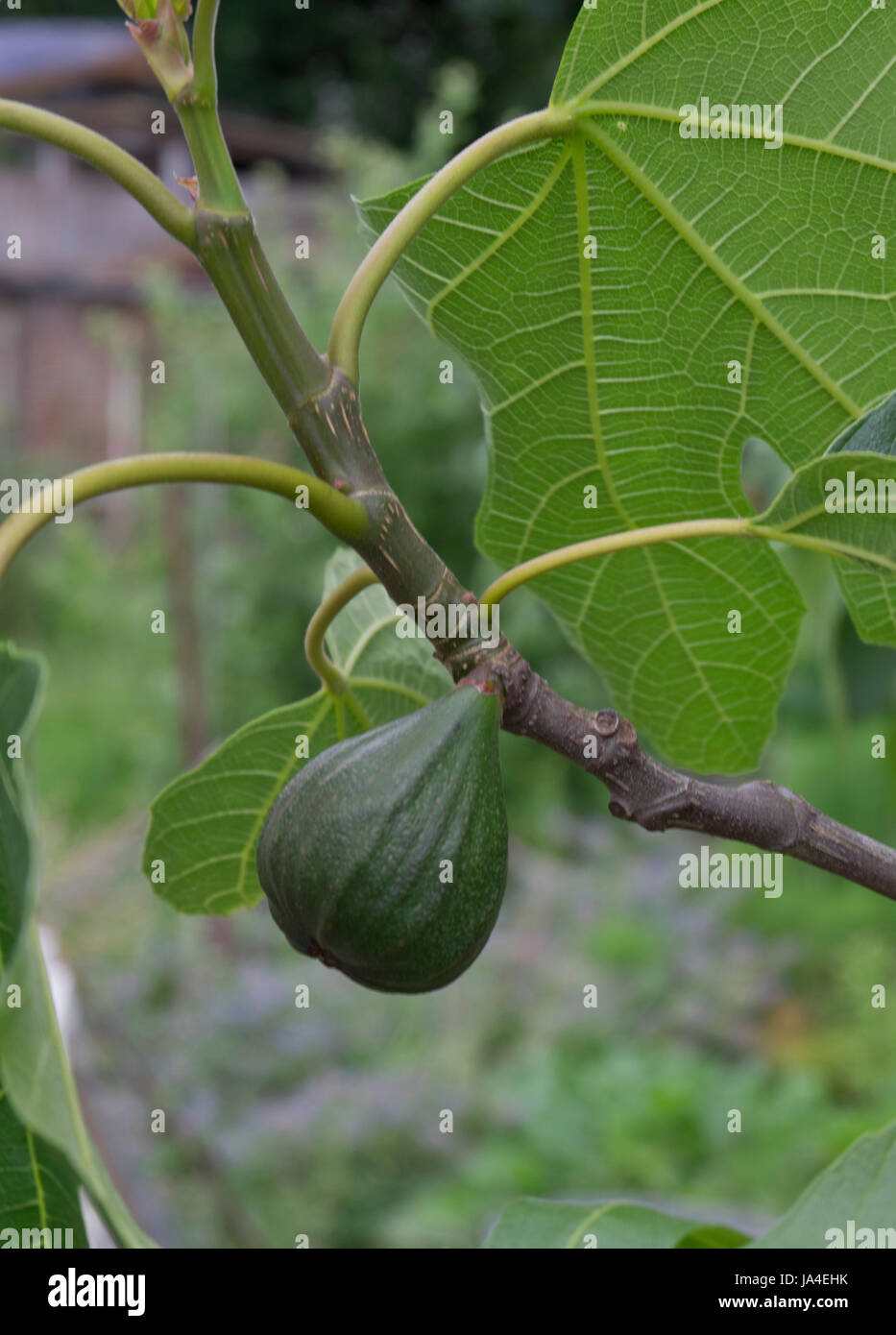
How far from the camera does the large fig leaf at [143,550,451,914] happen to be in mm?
919

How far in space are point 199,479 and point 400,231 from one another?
18 centimetres

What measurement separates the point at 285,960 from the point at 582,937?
3.21 ft

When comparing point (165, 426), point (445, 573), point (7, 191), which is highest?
point (7, 191)

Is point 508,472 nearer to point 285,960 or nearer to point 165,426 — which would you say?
point 285,960

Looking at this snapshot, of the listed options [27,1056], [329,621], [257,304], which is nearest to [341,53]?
[329,621]

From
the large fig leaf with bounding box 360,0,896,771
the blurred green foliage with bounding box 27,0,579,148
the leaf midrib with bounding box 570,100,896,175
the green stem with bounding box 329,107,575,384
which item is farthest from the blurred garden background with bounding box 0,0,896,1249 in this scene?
the blurred green foliage with bounding box 27,0,579,148

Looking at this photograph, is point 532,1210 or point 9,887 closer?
point 9,887

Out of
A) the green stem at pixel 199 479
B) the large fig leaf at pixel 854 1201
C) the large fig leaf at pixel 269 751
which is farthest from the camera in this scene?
the large fig leaf at pixel 269 751

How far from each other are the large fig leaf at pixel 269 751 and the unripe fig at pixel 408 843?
0.26 meters

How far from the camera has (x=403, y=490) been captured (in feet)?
18.7

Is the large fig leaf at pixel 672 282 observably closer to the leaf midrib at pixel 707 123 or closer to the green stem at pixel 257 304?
the leaf midrib at pixel 707 123

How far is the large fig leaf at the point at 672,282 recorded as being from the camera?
72cm

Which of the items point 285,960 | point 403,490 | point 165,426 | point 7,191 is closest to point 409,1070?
point 285,960

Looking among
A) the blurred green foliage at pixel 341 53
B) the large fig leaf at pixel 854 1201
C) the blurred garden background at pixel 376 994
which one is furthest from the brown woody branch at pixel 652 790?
the blurred green foliage at pixel 341 53
